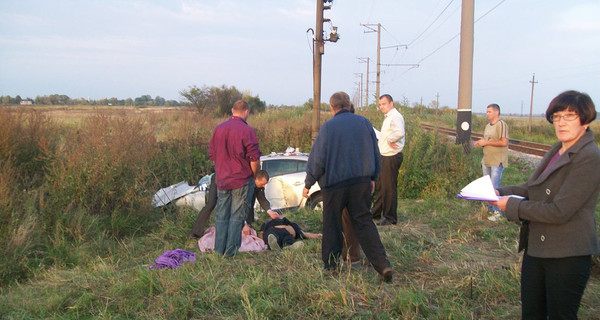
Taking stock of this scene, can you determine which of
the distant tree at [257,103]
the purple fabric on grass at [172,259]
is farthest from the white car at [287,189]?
the distant tree at [257,103]

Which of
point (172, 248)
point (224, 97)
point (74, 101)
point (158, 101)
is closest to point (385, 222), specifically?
point (172, 248)

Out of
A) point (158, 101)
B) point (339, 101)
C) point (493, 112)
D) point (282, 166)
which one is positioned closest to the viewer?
point (339, 101)

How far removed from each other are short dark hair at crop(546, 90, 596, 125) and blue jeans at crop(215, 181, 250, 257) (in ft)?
12.5

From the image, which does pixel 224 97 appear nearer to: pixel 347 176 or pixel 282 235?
pixel 282 235

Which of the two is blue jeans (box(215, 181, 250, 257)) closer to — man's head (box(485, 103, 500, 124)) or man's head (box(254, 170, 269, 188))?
man's head (box(254, 170, 269, 188))

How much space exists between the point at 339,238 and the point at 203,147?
9.56 m

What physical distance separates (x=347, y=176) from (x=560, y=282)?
220cm

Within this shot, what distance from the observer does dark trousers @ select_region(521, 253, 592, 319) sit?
2.61 m

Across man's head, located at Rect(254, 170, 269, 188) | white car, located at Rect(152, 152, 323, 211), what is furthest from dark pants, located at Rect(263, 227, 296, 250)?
white car, located at Rect(152, 152, 323, 211)

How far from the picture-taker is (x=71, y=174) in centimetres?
740

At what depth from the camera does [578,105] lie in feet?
8.60

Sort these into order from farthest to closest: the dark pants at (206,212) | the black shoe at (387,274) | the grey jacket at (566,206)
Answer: the dark pants at (206,212)
the black shoe at (387,274)
the grey jacket at (566,206)

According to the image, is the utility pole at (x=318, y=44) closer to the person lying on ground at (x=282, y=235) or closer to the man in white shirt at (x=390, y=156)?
the man in white shirt at (x=390, y=156)

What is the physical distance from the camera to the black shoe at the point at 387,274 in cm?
438
